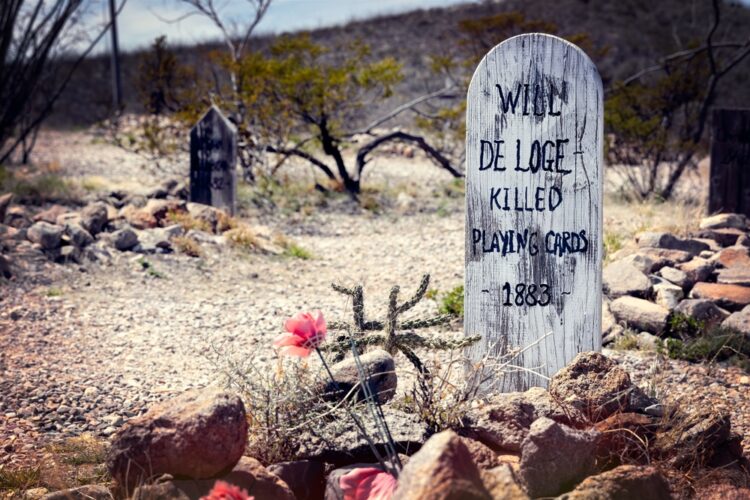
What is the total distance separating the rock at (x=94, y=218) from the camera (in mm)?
7977

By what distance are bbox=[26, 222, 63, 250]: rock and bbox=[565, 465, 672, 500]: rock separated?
19.8 ft

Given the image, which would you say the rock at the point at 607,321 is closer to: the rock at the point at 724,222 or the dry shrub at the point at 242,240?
the rock at the point at 724,222

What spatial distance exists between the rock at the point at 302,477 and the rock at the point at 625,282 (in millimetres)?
3264

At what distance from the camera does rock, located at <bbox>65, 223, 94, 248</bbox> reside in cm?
751

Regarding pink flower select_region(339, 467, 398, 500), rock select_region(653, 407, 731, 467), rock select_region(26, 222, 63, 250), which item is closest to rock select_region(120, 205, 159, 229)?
rock select_region(26, 222, 63, 250)

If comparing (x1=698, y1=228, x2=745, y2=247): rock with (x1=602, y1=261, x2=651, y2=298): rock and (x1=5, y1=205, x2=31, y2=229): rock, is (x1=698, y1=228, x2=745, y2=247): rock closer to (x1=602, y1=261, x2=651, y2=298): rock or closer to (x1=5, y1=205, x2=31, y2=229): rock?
(x1=602, y1=261, x2=651, y2=298): rock

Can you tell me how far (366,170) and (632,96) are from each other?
4945mm

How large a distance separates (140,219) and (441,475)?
705cm

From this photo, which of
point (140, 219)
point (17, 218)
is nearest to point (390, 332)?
point (140, 219)

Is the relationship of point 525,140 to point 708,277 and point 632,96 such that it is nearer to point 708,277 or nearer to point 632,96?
point 708,277

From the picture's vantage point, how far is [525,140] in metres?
3.43

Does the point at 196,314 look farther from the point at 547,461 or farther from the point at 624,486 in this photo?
the point at 624,486

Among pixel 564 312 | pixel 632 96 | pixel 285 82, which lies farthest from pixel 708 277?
pixel 285 82

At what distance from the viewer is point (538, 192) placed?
345 cm
